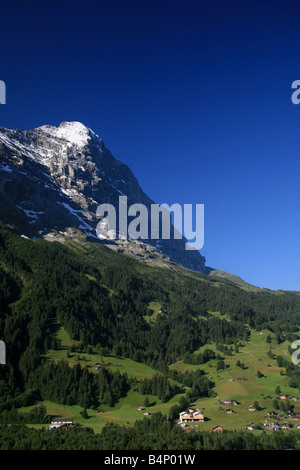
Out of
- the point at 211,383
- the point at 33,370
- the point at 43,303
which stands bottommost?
the point at 211,383

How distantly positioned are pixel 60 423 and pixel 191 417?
143ft

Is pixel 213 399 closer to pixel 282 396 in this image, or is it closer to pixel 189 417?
pixel 282 396

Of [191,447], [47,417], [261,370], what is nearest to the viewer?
[191,447]

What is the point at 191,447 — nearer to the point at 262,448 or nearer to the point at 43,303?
the point at 262,448

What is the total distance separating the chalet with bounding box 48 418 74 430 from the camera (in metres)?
106

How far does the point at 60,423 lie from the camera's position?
109 meters

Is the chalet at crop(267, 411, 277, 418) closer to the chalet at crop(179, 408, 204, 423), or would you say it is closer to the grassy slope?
the grassy slope

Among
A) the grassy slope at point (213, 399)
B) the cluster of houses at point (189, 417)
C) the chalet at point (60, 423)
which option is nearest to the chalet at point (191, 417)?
the cluster of houses at point (189, 417)

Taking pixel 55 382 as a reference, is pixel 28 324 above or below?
above

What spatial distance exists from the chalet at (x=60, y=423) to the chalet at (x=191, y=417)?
120ft

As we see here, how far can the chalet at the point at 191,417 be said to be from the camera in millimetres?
116562
